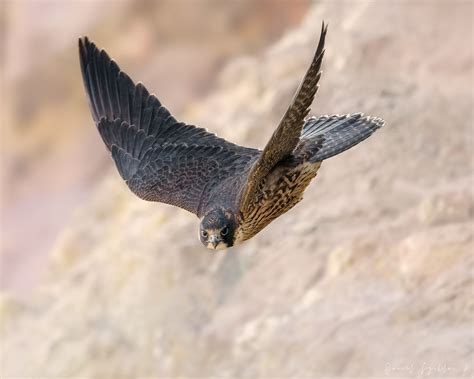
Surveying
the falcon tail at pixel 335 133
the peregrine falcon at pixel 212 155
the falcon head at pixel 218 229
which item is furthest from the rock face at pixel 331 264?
the falcon head at pixel 218 229

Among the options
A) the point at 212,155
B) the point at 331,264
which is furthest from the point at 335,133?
the point at 331,264

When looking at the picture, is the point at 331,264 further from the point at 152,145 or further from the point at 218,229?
the point at 218,229

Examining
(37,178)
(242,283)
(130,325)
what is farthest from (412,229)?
(37,178)

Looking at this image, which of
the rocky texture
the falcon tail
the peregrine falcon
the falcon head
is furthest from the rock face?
the rocky texture

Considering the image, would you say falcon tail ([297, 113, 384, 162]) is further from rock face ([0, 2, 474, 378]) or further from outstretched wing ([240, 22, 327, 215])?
rock face ([0, 2, 474, 378])

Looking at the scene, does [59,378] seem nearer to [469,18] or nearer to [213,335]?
[213,335]

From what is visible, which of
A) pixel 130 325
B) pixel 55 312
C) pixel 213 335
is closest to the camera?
pixel 213 335
